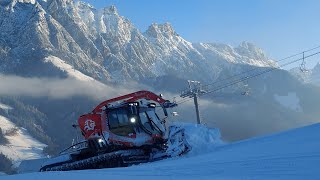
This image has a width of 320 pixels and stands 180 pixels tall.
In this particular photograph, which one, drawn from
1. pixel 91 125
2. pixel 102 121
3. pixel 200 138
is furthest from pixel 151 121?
pixel 91 125

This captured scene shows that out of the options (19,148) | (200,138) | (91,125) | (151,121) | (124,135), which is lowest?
(200,138)

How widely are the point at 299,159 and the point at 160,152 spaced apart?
11851mm

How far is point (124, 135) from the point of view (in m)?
20.8

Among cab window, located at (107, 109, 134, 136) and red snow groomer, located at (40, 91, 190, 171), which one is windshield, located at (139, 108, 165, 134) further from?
cab window, located at (107, 109, 134, 136)

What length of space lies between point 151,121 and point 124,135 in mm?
1513

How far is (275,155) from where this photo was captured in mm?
9828

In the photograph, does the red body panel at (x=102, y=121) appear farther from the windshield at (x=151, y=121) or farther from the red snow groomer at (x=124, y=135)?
the windshield at (x=151, y=121)

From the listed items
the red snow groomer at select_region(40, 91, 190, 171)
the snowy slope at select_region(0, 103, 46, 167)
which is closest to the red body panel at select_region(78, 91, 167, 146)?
the red snow groomer at select_region(40, 91, 190, 171)

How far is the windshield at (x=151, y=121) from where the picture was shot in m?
21.3

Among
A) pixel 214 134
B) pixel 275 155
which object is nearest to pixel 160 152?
pixel 214 134

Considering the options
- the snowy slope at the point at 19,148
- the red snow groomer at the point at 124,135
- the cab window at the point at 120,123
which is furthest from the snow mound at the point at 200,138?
the snowy slope at the point at 19,148

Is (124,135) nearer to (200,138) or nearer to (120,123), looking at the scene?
(120,123)

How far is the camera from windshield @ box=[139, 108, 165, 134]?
21.3 metres

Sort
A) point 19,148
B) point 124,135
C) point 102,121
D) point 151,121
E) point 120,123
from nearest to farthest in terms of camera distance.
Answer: point 124,135 < point 120,123 < point 151,121 < point 102,121 < point 19,148
